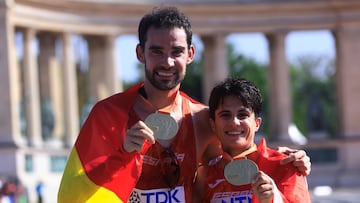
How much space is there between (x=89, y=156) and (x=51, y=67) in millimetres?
83398

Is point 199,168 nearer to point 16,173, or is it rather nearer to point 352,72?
point 16,173

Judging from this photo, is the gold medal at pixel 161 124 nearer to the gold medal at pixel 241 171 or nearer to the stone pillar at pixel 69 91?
the gold medal at pixel 241 171

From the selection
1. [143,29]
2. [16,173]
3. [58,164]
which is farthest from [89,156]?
[58,164]

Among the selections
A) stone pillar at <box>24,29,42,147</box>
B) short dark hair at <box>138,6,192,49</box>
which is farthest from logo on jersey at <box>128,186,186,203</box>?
stone pillar at <box>24,29,42,147</box>

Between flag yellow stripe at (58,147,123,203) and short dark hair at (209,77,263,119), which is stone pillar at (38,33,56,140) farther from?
flag yellow stripe at (58,147,123,203)

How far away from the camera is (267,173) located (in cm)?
1353

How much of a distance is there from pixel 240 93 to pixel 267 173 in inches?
46.3

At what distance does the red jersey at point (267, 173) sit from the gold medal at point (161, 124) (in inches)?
48.0

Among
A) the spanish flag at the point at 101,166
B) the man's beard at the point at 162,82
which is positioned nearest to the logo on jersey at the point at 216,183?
the spanish flag at the point at 101,166

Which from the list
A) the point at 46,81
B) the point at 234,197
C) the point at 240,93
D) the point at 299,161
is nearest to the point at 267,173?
the point at 299,161

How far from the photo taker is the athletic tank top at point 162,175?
13.6 meters

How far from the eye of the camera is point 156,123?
12.8m

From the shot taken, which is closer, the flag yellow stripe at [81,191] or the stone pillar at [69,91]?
the flag yellow stripe at [81,191]

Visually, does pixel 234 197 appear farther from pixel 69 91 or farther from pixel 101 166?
pixel 69 91
